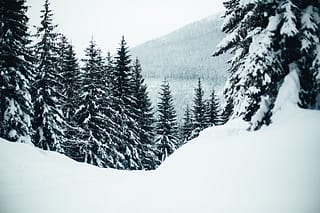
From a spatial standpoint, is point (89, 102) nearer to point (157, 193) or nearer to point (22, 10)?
point (22, 10)

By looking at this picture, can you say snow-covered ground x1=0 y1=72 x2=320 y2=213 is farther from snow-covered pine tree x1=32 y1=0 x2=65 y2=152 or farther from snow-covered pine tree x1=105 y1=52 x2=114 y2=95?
snow-covered pine tree x1=105 y1=52 x2=114 y2=95

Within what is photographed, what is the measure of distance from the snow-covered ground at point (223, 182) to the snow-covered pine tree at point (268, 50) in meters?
0.59

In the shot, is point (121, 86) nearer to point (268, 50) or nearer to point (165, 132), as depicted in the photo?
point (165, 132)

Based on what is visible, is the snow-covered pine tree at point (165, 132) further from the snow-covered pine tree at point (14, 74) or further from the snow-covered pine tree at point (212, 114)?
the snow-covered pine tree at point (14, 74)

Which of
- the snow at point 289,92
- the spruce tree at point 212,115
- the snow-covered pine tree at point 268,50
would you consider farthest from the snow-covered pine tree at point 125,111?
the snow at point 289,92

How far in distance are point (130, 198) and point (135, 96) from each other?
75.6ft

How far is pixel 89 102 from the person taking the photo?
23375mm

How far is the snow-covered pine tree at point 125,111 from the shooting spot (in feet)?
83.3

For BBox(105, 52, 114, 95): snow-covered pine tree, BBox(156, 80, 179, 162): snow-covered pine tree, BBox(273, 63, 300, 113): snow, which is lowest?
BBox(156, 80, 179, 162): snow-covered pine tree

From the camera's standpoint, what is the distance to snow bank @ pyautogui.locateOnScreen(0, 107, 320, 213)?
4.57m

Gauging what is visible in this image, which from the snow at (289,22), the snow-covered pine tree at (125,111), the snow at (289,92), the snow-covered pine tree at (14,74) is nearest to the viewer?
the snow at (289,22)

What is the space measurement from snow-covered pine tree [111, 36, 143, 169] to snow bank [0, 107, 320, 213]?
16305 millimetres

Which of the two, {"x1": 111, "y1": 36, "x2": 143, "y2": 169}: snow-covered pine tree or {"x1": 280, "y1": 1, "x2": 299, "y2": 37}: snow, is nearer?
{"x1": 280, "y1": 1, "x2": 299, "y2": 37}: snow

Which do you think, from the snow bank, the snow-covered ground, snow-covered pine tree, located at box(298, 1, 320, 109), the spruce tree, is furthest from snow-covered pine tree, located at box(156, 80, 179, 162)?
snow-covered pine tree, located at box(298, 1, 320, 109)
